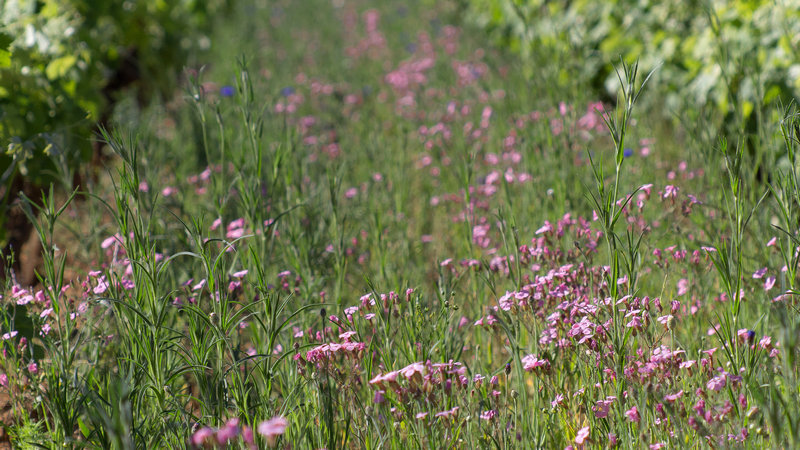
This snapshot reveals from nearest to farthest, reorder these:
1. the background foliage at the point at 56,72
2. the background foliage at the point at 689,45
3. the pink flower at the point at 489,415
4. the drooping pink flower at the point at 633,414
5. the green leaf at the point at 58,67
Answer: the drooping pink flower at the point at 633,414 < the pink flower at the point at 489,415 < the background foliage at the point at 56,72 < the background foliage at the point at 689,45 < the green leaf at the point at 58,67

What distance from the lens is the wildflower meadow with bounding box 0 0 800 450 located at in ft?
5.83

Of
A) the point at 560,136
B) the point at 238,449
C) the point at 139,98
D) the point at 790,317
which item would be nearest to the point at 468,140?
the point at 560,136

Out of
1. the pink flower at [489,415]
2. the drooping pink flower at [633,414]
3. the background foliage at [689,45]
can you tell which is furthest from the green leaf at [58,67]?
the drooping pink flower at [633,414]

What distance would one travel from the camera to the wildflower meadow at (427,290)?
178cm

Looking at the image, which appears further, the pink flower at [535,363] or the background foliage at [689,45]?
the background foliage at [689,45]

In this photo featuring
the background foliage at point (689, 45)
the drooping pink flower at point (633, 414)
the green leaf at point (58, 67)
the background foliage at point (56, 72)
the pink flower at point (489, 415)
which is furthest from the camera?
the green leaf at point (58, 67)

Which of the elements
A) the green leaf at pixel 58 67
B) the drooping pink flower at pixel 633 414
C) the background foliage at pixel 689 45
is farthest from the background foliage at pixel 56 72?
the background foliage at pixel 689 45

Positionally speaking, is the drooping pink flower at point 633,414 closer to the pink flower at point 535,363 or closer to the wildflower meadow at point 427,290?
the wildflower meadow at point 427,290

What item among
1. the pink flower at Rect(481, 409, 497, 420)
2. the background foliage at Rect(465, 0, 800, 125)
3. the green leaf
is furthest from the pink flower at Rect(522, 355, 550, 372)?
the green leaf

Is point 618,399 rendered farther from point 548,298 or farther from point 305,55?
point 305,55

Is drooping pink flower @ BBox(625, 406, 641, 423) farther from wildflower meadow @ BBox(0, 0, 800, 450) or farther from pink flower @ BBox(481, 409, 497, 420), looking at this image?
pink flower @ BBox(481, 409, 497, 420)

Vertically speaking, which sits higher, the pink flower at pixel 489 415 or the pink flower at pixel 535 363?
the pink flower at pixel 535 363

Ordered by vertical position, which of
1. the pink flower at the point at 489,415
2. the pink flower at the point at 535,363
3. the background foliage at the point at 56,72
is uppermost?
the background foliage at the point at 56,72

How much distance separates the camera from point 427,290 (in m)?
3.10
